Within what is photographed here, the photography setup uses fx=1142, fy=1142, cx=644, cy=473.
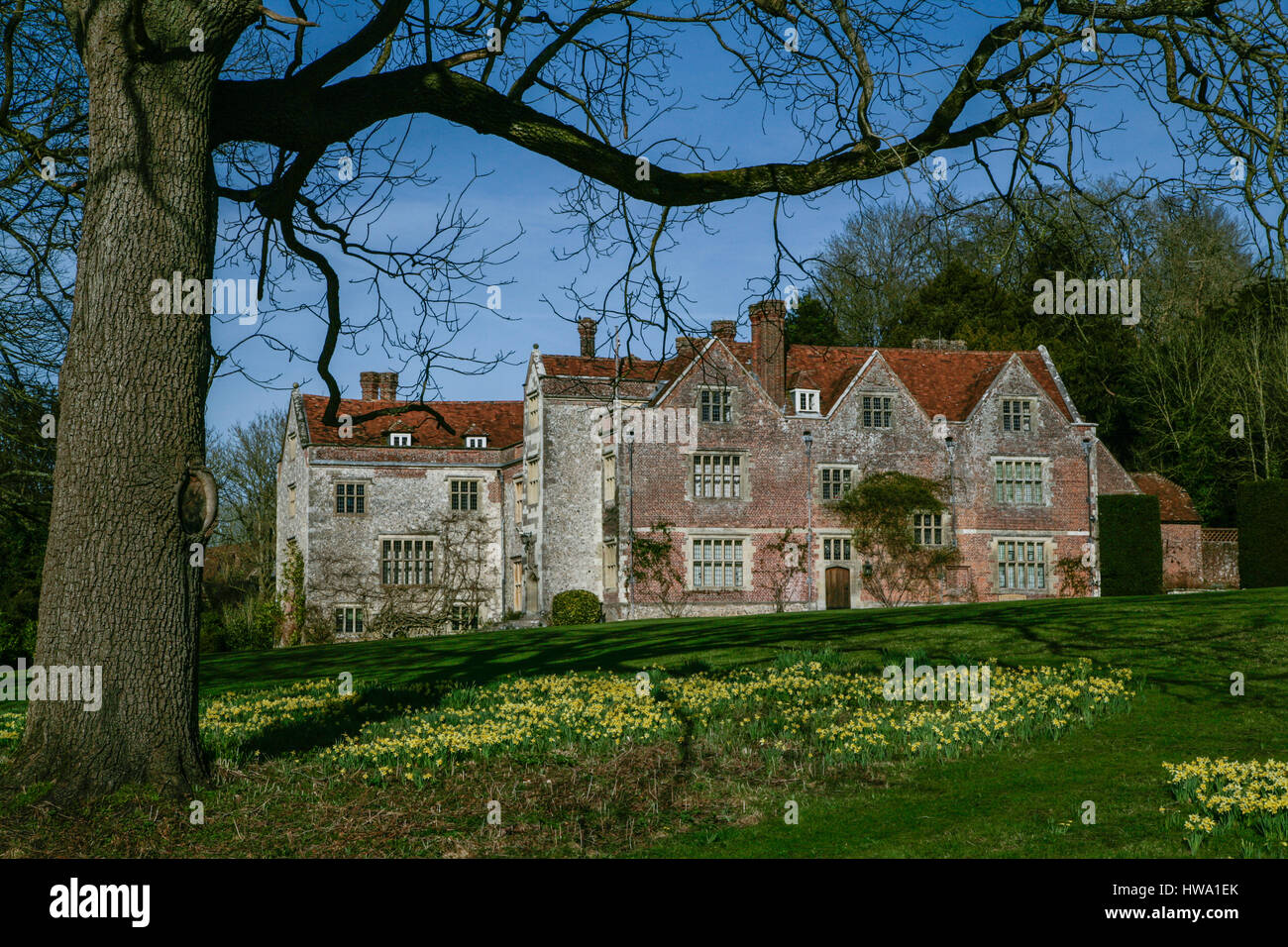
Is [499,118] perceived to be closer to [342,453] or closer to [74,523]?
[74,523]

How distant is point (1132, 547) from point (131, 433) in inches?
1441

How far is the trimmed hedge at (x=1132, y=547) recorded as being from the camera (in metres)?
37.5

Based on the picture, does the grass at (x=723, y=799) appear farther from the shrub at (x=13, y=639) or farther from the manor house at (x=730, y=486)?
the manor house at (x=730, y=486)

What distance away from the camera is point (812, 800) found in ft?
24.4

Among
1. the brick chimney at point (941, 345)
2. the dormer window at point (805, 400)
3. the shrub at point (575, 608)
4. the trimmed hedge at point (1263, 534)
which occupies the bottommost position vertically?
the shrub at point (575, 608)

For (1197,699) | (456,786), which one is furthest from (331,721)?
(1197,699)

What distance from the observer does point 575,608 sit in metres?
33.9

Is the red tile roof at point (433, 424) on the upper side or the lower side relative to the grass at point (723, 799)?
upper

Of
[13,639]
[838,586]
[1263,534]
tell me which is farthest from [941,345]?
[13,639]

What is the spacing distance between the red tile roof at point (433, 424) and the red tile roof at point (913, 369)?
19.5 feet

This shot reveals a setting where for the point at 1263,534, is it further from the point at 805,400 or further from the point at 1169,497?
the point at 805,400

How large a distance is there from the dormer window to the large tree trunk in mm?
30123

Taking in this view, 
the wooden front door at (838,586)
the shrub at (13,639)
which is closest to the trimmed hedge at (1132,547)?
the wooden front door at (838,586)

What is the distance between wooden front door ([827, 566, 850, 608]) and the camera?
116ft
